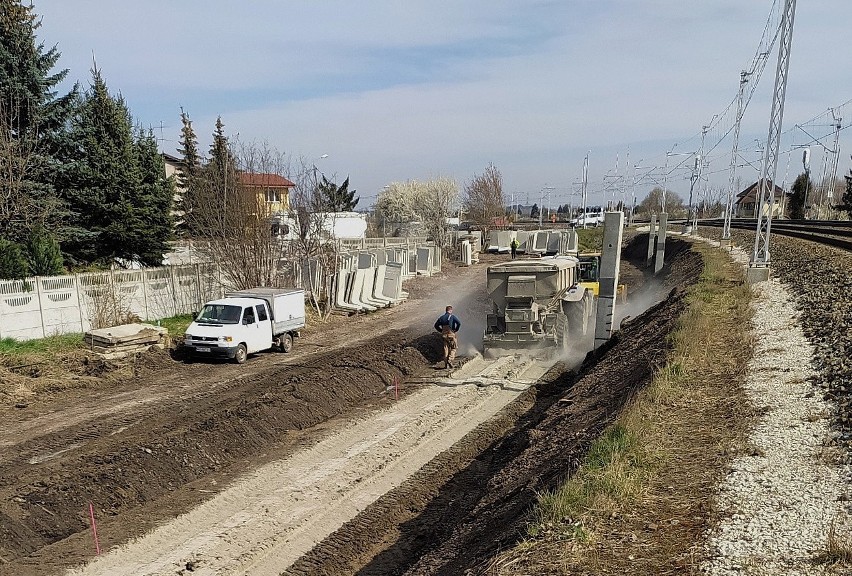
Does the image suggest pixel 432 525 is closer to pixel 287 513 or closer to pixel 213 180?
pixel 287 513

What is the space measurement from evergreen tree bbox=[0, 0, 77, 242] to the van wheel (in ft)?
32.6

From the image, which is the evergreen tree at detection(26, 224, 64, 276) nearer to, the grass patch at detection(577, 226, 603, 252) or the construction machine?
the construction machine

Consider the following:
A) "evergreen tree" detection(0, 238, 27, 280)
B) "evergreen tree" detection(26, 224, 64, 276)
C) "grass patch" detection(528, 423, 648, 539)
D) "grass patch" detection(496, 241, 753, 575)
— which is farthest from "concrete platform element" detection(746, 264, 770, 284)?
"evergreen tree" detection(0, 238, 27, 280)

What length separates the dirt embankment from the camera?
23.8 ft

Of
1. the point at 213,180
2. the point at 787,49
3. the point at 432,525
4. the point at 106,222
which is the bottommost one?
the point at 432,525

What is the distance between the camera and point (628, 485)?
22.4ft

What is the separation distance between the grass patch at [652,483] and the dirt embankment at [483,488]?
1.41 ft

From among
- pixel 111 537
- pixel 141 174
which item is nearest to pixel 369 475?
pixel 111 537

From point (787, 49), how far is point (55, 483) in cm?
2262

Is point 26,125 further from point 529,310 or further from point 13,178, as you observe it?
point 529,310

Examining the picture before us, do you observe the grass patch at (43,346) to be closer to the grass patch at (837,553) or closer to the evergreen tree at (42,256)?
the evergreen tree at (42,256)

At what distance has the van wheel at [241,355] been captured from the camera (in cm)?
1817

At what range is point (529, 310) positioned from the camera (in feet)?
60.0

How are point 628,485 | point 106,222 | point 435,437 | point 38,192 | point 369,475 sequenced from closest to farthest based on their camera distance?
point 628,485 → point 369,475 → point 435,437 → point 38,192 → point 106,222
